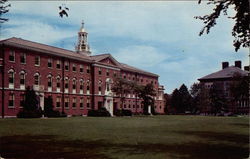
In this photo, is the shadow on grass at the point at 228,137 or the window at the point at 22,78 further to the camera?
the window at the point at 22,78

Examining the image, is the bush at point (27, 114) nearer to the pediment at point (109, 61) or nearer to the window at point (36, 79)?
the window at point (36, 79)

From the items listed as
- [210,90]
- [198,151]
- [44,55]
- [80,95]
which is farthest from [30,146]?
[210,90]

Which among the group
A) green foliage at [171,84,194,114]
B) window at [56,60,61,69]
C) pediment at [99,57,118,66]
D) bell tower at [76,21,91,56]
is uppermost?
bell tower at [76,21,91,56]

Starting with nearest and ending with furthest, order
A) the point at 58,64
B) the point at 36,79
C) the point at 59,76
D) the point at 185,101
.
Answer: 1. the point at 36,79
2. the point at 58,64
3. the point at 59,76
4. the point at 185,101

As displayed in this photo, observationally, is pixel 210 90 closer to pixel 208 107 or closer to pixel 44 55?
pixel 208 107

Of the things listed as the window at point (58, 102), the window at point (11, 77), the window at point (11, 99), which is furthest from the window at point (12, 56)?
the window at point (58, 102)

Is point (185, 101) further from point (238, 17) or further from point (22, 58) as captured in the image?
point (238, 17)

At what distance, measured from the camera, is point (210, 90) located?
260 feet

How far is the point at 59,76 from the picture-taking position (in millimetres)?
45906

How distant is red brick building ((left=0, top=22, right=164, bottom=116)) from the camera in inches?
1480

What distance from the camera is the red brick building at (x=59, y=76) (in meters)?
37.6

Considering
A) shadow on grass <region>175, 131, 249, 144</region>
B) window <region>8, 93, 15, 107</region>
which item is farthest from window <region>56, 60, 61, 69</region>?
shadow on grass <region>175, 131, 249, 144</region>

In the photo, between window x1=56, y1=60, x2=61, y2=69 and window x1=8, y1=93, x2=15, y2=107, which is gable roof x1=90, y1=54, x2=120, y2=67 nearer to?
window x1=56, y1=60, x2=61, y2=69

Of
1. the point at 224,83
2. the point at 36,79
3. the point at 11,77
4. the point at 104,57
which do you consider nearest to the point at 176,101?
the point at 224,83
